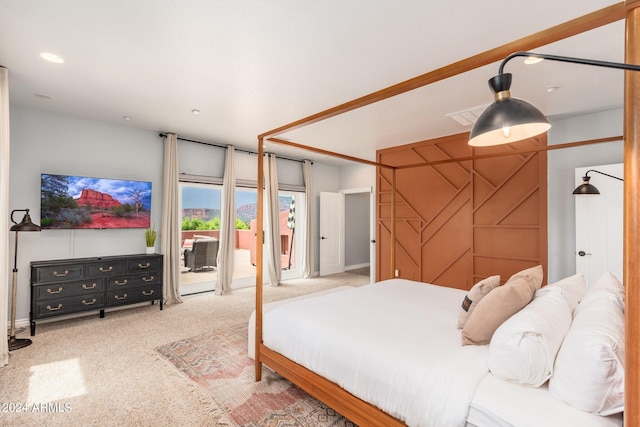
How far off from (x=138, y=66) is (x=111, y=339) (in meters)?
2.74

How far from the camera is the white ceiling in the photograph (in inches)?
76.8

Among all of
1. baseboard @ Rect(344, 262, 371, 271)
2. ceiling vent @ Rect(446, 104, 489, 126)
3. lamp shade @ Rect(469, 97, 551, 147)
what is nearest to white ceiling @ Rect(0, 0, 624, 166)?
ceiling vent @ Rect(446, 104, 489, 126)

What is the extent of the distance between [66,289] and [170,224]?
1482mm

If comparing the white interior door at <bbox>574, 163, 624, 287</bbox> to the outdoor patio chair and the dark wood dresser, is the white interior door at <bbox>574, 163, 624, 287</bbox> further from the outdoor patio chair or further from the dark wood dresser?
the dark wood dresser

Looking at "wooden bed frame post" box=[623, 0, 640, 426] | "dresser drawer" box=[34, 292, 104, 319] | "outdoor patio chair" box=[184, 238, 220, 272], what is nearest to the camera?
"wooden bed frame post" box=[623, 0, 640, 426]

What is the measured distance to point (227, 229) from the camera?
527 cm

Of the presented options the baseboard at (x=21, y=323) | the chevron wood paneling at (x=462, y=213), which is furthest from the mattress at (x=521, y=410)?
the baseboard at (x=21, y=323)

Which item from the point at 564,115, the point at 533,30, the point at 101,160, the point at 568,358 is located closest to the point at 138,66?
the point at 101,160

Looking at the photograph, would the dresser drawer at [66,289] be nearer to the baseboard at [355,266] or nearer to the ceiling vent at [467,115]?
the ceiling vent at [467,115]

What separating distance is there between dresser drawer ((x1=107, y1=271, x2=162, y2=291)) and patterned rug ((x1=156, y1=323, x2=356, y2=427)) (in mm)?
1391

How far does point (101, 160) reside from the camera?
4238 mm

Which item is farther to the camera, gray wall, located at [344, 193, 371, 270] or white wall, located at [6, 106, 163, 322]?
gray wall, located at [344, 193, 371, 270]

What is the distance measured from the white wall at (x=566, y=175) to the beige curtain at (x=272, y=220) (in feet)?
14.3

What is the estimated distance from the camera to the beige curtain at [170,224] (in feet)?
15.2
